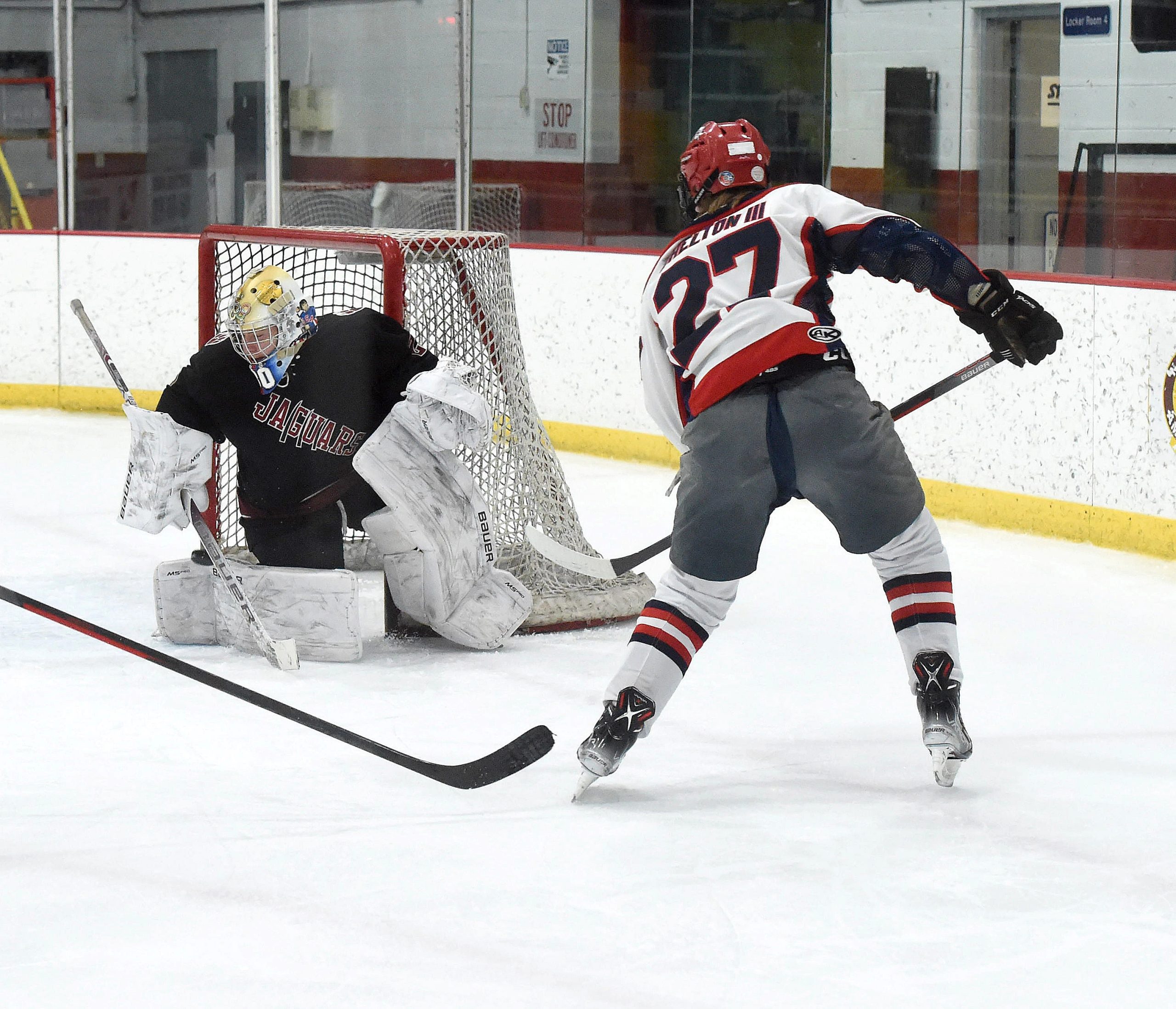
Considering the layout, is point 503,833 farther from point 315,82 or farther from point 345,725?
point 315,82

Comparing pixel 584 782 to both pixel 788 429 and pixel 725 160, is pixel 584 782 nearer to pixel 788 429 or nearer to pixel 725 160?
pixel 788 429

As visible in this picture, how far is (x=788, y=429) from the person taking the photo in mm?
2273

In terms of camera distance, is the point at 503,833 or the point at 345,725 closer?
→ the point at 503,833

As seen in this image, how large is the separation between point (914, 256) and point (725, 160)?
0.32 meters

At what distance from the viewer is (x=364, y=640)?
3.36 meters

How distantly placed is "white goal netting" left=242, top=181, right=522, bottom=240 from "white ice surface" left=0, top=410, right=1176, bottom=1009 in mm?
3319

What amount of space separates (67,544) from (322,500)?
4.44 ft

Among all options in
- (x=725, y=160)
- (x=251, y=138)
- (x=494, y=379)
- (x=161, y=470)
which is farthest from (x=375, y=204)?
(x=725, y=160)

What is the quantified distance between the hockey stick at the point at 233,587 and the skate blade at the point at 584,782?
3.05 feet

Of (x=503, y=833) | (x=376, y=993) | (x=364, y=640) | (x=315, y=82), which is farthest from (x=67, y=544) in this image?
(x=315, y=82)

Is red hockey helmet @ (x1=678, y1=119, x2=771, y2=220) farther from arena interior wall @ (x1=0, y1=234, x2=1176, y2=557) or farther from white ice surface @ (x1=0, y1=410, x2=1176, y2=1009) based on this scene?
arena interior wall @ (x1=0, y1=234, x2=1176, y2=557)

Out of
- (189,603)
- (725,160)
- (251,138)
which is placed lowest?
(189,603)

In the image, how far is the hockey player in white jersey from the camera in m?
2.26

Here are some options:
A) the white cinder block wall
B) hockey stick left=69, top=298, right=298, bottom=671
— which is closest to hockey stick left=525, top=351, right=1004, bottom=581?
hockey stick left=69, top=298, right=298, bottom=671
